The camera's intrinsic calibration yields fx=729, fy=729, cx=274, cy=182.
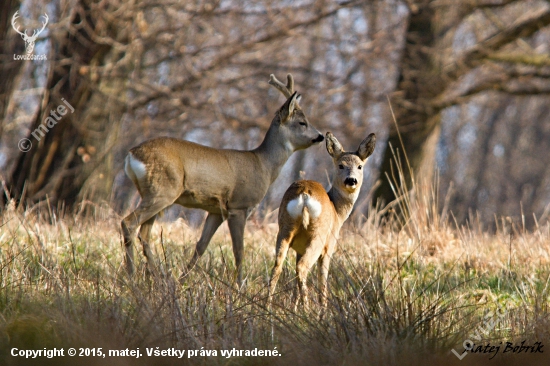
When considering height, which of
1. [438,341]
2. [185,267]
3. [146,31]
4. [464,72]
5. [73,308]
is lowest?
[438,341]

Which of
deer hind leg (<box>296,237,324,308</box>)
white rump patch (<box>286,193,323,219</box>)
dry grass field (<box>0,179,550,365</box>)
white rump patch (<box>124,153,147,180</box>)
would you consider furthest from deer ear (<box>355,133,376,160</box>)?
white rump patch (<box>124,153,147,180</box>)

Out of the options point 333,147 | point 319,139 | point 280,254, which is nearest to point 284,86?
point 319,139

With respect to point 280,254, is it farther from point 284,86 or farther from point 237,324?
point 284,86

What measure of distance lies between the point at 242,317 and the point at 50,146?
25.0 ft

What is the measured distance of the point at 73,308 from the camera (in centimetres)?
412

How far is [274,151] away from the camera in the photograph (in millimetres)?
7418

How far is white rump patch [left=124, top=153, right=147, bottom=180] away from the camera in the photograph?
6352 millimetres

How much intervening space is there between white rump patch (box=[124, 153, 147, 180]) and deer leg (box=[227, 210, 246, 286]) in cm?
94

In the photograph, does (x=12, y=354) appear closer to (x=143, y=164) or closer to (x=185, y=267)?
(x=185, y=267)

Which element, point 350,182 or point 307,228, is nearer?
point 307,228

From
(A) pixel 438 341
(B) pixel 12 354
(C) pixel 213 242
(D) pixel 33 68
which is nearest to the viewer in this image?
(B) pixel 12 354

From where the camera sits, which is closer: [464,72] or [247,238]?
[247,238]

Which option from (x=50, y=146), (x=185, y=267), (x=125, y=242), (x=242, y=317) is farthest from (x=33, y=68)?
(x=242, y=317)

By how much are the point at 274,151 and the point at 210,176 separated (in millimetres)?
1017
